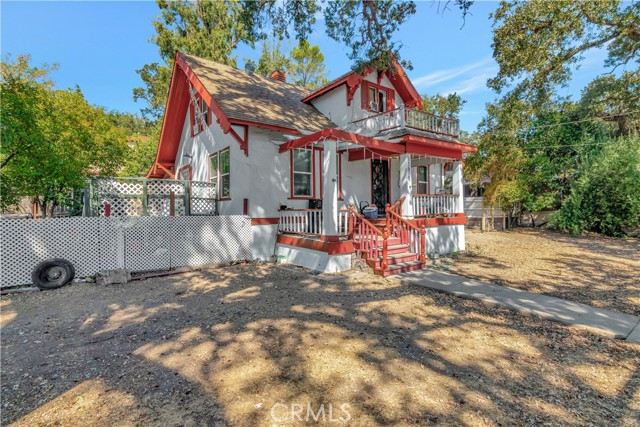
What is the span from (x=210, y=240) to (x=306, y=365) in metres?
6.04

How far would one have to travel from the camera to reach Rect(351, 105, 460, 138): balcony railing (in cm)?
926

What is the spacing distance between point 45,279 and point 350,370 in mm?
7038

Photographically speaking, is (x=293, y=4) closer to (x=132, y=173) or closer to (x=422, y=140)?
(x=422, y=140)

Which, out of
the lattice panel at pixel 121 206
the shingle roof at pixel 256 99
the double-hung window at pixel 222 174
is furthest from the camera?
the double-hung window at pixel 222 174

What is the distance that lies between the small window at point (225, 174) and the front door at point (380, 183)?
17.3 feet

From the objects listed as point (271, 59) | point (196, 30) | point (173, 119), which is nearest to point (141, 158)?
point (173, 119)

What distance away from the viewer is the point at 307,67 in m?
28.6

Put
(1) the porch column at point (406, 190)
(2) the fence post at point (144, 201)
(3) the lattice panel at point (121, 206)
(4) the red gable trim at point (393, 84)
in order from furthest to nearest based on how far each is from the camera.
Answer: (4) the red gable trim at point (393, 84) → (1) the porch column at point (406, 190) → (2) the fence post at point (144, 201) → (3) the lattice panel at point (121, 206)

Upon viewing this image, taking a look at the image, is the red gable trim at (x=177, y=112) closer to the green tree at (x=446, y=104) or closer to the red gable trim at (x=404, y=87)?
the red gable trim at (x=404, y=87)

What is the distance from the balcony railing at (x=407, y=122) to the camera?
9.26 meters

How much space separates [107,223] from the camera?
7113mm

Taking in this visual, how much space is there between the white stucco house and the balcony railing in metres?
0.04

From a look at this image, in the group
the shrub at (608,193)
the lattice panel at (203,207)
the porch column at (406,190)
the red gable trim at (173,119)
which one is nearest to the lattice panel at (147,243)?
the lattice panel at (203,207)

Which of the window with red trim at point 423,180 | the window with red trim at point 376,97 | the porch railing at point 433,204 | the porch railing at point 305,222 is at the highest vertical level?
the window with red trim at point 376,97
